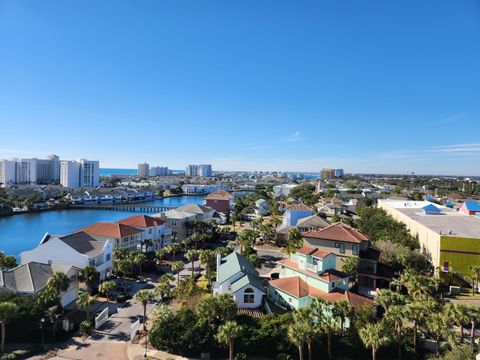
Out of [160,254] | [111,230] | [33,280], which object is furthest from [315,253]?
[111,230]

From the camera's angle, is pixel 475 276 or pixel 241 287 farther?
pixel 475 276

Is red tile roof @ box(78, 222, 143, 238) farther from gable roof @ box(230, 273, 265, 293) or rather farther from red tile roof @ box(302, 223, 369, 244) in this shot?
red tile roof @ box(302, 223, 369, 244)

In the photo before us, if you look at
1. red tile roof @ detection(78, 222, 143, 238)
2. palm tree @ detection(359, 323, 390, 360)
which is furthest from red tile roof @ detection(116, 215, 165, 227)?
palm tree @ detection(359, 323, 390, 360)

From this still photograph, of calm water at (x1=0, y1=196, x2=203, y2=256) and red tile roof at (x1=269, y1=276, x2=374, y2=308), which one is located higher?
red tile roof at (x1=269, y1=276, x2=374, y2=308)

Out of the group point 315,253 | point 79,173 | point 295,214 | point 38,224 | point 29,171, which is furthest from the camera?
point 29,171

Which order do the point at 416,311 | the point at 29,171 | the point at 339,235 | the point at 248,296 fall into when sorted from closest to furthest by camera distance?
the point at 416,311 < the point at 248,296 < the point at 339,235 < the point at 29,171

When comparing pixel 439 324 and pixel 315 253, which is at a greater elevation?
pixel 315 253

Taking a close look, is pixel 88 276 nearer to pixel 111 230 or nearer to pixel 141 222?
pixel 111 230

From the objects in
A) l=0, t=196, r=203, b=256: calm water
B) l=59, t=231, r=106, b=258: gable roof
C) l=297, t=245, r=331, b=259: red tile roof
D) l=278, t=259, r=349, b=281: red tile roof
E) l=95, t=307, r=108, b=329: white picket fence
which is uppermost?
l=297, t=245, r=331, b=259: red tile roof
